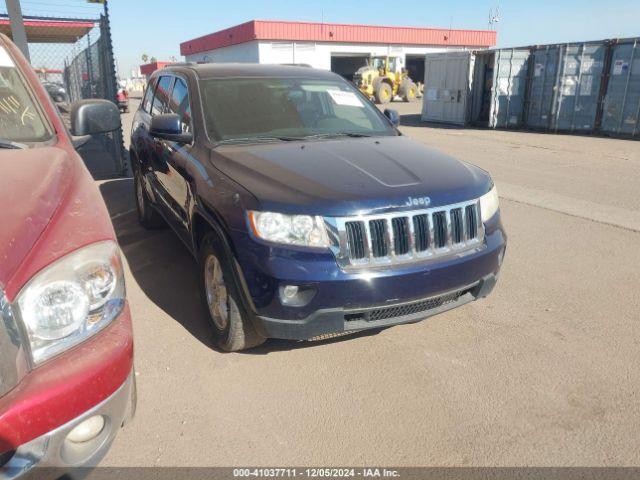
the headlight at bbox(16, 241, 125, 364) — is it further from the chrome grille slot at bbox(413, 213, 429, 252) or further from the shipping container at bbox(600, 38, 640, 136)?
the shipping container at bbox(600, 38, 640, 136)

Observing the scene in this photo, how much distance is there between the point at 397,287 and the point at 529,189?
241 inches

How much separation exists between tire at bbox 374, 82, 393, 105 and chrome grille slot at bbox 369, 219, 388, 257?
27231 millimetres

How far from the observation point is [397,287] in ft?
8.48

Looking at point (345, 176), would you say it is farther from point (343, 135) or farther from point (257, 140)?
point (343, 135)

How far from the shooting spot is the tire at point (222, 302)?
2.83 metres

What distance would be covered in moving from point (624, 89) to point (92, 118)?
1526 cm

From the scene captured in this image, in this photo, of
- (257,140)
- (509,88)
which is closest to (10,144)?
(257,140)

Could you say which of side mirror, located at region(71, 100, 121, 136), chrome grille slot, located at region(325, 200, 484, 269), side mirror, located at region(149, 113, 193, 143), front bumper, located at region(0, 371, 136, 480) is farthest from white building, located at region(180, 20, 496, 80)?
front bumper, located at region(0, 371, 136, 480)

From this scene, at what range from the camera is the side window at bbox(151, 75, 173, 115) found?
456cm

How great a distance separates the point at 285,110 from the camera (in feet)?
12.9

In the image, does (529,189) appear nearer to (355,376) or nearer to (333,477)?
(355,376)

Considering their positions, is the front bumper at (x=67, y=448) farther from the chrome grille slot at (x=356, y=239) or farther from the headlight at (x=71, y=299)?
the chrome grille slot at (x=356, y=239)

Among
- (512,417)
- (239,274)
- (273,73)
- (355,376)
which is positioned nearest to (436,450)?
(512,417)

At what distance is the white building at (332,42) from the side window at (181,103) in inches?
1360
